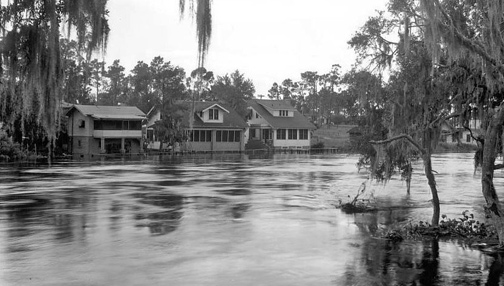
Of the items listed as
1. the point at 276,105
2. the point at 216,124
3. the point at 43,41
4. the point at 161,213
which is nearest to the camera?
the point at 43,41

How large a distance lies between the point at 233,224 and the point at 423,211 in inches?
320

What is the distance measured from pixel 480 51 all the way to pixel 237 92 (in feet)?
251

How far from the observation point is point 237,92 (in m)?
87.0

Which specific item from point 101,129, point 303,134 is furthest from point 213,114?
point 101,129

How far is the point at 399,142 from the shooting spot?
1902cm

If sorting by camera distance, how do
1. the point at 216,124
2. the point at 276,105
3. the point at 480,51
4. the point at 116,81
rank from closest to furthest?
the point at 480,51, the point at 216,124, the point at 276,105, the point at 116,81

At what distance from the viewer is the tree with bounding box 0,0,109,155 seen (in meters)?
5.38

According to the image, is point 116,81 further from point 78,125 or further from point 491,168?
point 491,168

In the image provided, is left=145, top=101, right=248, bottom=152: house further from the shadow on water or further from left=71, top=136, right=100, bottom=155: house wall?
the shadow on water

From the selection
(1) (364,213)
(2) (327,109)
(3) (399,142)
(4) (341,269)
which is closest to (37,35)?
(4) (341,269)

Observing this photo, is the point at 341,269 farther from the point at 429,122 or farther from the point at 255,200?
the point at 255,200

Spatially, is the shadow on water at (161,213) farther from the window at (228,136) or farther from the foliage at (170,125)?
the window at (228,136)

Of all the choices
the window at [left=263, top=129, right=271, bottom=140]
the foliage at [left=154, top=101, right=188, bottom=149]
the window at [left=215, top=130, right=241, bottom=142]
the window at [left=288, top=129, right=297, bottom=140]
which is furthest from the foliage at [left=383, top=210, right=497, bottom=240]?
the window at [left=263, top=129, right=271, bottom=140]

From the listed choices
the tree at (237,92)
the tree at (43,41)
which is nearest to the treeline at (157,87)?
the tree at (237,92)
